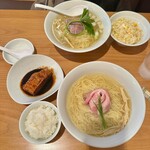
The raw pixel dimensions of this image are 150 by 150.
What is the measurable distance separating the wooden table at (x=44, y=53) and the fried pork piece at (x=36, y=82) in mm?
84

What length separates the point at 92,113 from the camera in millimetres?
1081

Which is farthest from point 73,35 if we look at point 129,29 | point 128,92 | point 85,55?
point 128,92

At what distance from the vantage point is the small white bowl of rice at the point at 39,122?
992 mm

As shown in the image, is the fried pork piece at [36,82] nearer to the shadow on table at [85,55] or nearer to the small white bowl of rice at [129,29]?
the shadow on table at [85,55]

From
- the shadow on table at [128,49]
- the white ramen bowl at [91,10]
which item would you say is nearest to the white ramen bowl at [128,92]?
the white ramen bowl at [91,10]

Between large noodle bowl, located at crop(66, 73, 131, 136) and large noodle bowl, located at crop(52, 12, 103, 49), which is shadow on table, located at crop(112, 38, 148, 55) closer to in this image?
large noodle bowl, located at crop(52, 12, 103, 49)

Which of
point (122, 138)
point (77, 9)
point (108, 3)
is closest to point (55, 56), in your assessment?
point (77, 9)

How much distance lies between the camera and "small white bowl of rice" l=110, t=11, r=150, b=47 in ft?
4.13

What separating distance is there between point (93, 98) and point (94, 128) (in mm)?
145

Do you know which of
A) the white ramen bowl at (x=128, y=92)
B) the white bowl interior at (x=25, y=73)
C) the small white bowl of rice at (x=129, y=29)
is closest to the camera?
the white ramen bowl at (x=128, y=92)

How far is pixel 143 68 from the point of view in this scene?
1.19 metres

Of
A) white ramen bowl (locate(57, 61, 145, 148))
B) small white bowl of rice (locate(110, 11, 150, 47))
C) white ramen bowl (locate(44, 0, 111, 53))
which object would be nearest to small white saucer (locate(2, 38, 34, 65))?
white ramen bowl (locate(44, 0, 111, 53))

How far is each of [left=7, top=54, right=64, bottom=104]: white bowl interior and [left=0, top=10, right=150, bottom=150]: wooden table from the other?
0.15 ft

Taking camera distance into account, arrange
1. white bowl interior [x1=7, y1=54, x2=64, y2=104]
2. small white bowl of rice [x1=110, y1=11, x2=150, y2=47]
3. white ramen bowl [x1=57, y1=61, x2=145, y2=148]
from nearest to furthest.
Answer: white ramen bowl [x1=57, y1=61, x2=145, y2=148] → white bowl interior [x1=7, y1=54, x2=64, y2=104] → small white bowl of rice [x1=110, y1=11, x2=150, y2=47]
